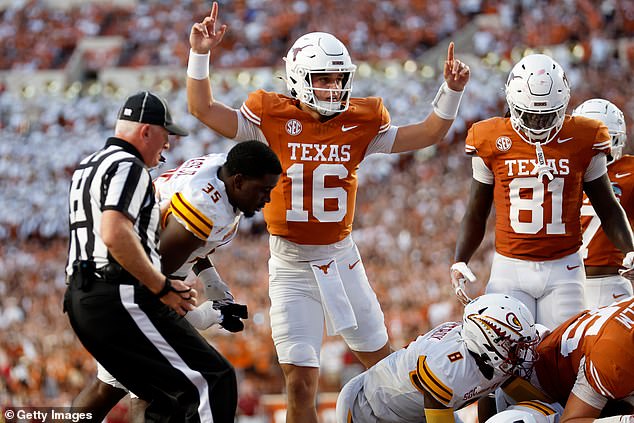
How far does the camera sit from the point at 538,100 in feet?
18.0

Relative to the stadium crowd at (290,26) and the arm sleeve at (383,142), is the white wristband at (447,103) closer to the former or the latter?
the arm sleeve at (383,142)

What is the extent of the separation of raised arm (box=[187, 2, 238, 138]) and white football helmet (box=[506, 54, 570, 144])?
1.50m

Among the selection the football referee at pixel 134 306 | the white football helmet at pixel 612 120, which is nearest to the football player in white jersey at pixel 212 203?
the football referee at pixel 134 306

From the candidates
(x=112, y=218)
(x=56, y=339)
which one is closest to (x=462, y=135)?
(x=56, y=339)

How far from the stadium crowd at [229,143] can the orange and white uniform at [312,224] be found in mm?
4595

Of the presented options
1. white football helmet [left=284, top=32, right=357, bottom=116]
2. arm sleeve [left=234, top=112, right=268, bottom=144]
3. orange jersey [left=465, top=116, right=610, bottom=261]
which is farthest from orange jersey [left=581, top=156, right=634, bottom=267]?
Result: arm sleeve [left=234, top=112, right=268, bottom=144]

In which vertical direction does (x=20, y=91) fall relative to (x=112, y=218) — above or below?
below

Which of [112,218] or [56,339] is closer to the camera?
[112,218]

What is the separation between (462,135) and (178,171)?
1333 cm

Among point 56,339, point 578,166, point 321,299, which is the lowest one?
point 56,339

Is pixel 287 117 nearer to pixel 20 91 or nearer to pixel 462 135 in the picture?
pixel 462 135

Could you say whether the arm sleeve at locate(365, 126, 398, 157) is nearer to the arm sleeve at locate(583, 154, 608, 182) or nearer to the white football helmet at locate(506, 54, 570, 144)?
the white football helmet at locate(506, 54, 570, 144)

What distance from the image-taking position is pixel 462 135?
18.0 meters

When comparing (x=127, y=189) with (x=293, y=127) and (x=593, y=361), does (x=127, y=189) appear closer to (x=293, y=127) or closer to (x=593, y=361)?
(x=293, y=127)
